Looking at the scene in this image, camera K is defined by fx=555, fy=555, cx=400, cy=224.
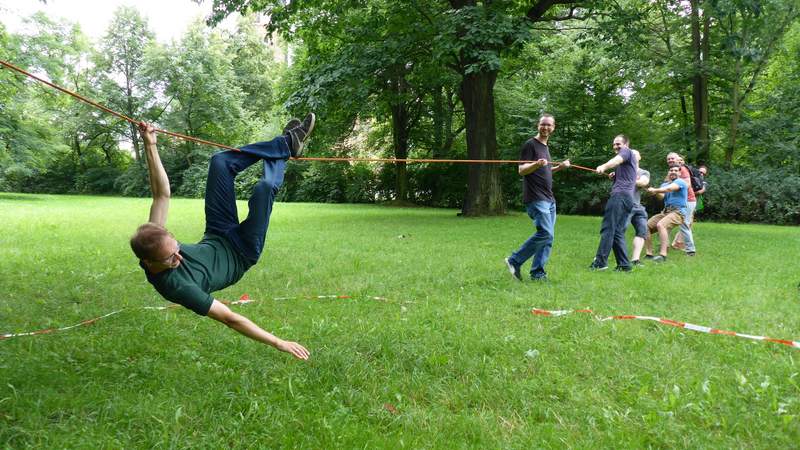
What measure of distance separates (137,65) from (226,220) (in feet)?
150

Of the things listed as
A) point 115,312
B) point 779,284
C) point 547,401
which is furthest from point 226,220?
point 779,284

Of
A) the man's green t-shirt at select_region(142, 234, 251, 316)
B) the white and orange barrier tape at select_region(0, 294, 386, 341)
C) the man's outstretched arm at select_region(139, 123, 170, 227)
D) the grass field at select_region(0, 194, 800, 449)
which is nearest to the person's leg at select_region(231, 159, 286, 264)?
the man's green t-shirt at select_region(142, 234, 251, 316)

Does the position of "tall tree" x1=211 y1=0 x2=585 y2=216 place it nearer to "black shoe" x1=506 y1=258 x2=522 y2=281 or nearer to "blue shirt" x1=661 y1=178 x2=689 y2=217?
"blue shirt" x1=661 y1=178 x2=689 y2=217

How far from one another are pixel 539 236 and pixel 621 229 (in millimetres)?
1941

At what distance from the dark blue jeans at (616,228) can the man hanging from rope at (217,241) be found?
5375 millimetres

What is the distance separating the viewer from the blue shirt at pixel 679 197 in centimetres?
982

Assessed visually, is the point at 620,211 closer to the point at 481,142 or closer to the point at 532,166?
the point at 532,166

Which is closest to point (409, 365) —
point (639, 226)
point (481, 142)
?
point (639, 226)

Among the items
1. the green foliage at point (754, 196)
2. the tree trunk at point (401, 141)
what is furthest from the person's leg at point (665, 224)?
the tree trunk at point (401, 141)

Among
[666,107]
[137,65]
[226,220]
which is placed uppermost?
[137,65]

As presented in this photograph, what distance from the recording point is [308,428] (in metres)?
3.31

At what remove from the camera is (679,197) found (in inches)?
392

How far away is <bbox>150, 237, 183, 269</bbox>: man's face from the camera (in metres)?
3.53

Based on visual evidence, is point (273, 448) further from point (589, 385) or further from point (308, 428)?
point (589, 385)
